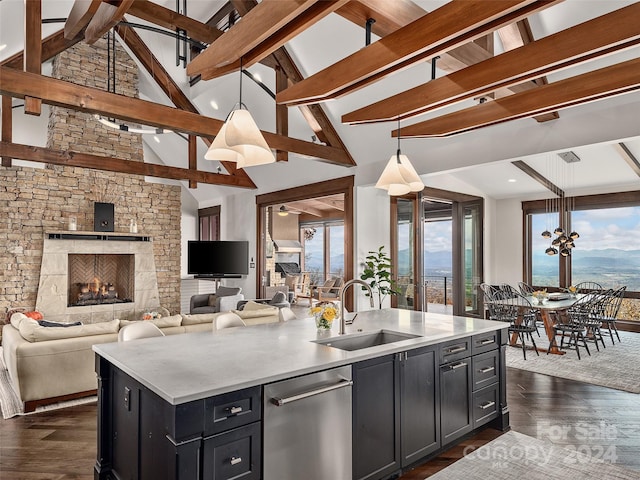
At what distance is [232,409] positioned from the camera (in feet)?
6.18

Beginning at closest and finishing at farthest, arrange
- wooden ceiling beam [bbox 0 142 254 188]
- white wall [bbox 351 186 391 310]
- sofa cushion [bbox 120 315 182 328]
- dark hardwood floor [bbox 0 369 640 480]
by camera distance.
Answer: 1. dark hardwood floor [bbox 0 369 640 480]
2. sofa cushion [bbox 120 315 182 328]
3. wooden ceiling beam [bbox 0 142 254 188]
4. white wall [bbox 351 186 391 310]

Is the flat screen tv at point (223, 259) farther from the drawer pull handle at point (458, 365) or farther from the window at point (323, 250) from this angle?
the drawer pull handle at point (458, 365)

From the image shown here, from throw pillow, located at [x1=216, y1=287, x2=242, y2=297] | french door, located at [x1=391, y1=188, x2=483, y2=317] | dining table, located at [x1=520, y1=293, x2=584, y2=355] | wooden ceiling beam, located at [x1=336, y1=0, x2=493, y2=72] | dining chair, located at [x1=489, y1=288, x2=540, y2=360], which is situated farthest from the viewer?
throw pillow, located at [x1=216, y1=287, x2=242, y2=297]

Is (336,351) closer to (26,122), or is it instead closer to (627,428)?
(627,428)

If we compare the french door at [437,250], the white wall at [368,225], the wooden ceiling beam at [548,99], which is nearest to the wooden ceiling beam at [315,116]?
the white wall at [368,225]

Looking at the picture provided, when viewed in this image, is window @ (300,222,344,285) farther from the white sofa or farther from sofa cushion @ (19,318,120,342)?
the white sofa

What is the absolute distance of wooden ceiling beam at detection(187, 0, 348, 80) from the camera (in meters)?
1.83

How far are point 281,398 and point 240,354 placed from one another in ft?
1.51

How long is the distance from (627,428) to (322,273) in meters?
10.7

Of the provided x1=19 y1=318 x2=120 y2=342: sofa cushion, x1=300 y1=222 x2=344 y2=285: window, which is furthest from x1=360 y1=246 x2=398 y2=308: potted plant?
x1=300 y1=222 x2=344 y2=285: window

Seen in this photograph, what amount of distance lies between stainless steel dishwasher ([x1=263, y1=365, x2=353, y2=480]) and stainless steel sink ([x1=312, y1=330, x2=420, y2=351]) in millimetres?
576

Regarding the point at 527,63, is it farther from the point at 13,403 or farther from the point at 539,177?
the point at 539,177

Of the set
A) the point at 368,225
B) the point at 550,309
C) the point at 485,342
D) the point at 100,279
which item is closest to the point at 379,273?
the point at 368,225

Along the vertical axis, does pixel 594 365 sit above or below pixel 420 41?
below
